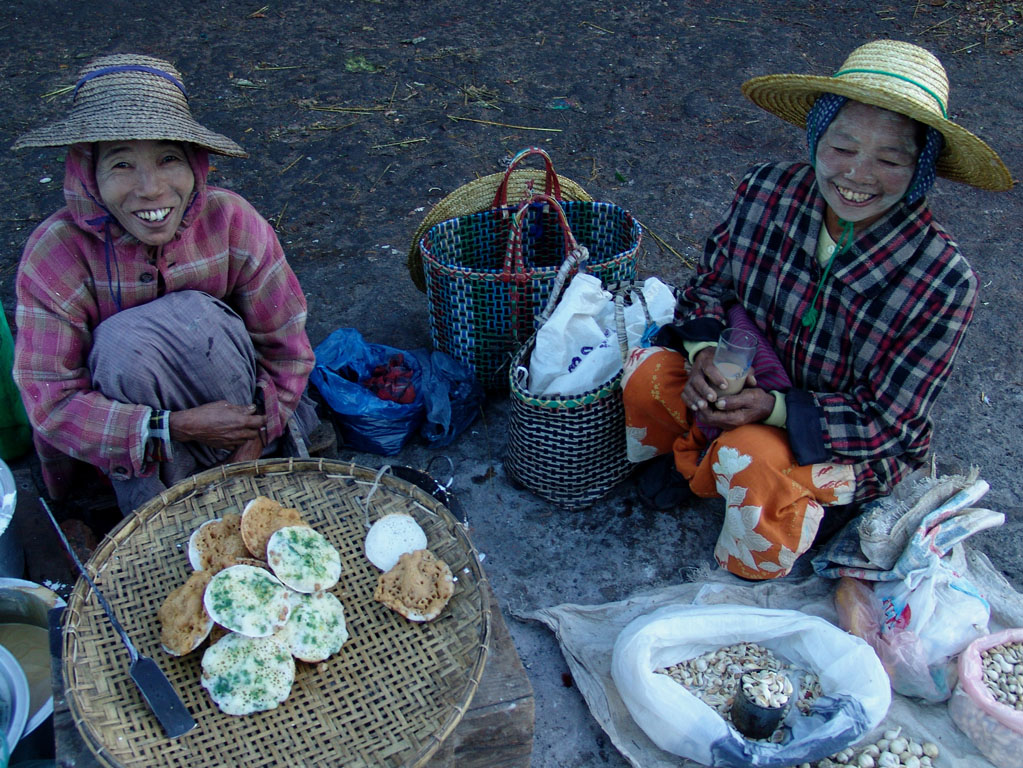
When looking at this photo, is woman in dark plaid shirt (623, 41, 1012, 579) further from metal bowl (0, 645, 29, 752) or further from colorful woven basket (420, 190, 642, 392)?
metal bowl (0, 645, 29, 752)

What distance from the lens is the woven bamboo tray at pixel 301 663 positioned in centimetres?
149

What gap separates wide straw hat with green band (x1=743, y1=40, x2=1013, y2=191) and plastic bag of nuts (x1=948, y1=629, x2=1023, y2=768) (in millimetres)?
1205

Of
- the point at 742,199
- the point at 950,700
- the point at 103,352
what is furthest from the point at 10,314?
the point at 950,700

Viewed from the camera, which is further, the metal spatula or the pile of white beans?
the pile of white beans

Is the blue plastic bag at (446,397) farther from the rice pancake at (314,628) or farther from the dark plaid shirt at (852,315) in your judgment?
the rice pancake at (314,628)

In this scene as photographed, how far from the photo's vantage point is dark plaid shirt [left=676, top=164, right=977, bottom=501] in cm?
208

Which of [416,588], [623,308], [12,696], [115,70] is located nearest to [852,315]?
[623,308]

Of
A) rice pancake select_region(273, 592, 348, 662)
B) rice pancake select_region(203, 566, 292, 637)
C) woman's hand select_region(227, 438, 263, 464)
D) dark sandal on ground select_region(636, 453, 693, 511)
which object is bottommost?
dark sandal on ground select_region(636, 453, 693, 511)

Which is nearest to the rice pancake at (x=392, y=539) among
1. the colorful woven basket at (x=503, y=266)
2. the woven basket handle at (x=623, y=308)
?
the woven basket handle at (x=623, y=308)

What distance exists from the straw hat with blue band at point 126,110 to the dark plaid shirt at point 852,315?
60.6 inches

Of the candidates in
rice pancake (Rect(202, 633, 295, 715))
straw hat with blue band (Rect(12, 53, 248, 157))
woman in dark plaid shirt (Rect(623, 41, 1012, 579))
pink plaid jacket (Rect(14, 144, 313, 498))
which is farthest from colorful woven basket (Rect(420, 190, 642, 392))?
rice pancake (Rect(202, 633, 295, 715))

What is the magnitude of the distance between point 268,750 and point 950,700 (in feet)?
5.61

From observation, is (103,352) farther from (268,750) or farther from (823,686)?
(823,686)

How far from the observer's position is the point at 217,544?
1789 mm
